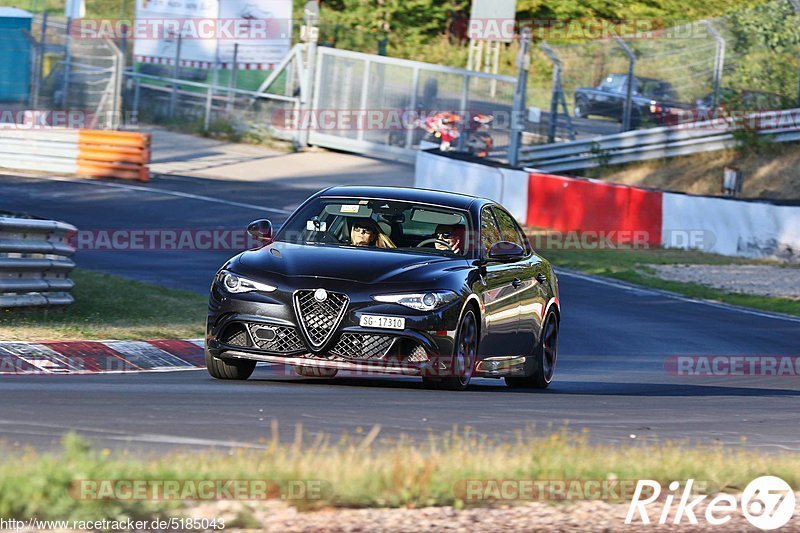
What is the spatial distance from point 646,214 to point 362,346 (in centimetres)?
1754

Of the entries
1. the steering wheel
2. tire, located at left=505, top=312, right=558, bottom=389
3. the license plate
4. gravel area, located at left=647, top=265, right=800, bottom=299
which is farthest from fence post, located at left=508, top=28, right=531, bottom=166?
the license plate

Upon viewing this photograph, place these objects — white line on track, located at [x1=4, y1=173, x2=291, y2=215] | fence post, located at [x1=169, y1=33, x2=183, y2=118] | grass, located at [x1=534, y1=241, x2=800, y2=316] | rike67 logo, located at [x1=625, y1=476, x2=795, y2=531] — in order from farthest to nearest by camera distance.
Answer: fence post, located at [x1=169, y1=33, x2=183, y2=118] → white line on track, located at [x1=4, y1=173, x2=291, y2=215] → grass, located at [x1=534, y1=241, x2=800, y2=316] → rike67 logo, located at [x1=625, y1=476, x2=795, y2=531]

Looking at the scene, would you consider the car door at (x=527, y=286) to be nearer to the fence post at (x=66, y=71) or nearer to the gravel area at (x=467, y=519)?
the gravel area at (x=467, y=519)

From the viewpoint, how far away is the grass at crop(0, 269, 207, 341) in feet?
41.0

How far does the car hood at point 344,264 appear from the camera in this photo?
32.3 feet

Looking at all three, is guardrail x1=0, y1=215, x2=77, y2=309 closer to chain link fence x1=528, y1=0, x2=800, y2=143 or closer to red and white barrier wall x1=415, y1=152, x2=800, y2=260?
red and white barrier wall x1=415, y1=152, x2=800, y2=260

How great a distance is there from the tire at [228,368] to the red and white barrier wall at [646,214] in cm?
1599

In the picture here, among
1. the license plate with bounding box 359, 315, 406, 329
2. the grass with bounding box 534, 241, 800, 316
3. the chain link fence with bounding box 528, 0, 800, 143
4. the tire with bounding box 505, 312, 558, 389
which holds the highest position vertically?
the chain link fence with bounding box 528, 0, 800, 143

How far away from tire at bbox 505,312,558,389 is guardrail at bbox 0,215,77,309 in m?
4.29

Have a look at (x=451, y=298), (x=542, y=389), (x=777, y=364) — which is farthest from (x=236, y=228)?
(x=451, y=298)

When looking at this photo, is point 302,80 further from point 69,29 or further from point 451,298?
point 451,298

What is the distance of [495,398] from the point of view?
34.2 ft

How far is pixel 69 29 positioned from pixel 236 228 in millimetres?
16880

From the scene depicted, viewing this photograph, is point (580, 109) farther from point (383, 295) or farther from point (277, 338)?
point (277, 338)
